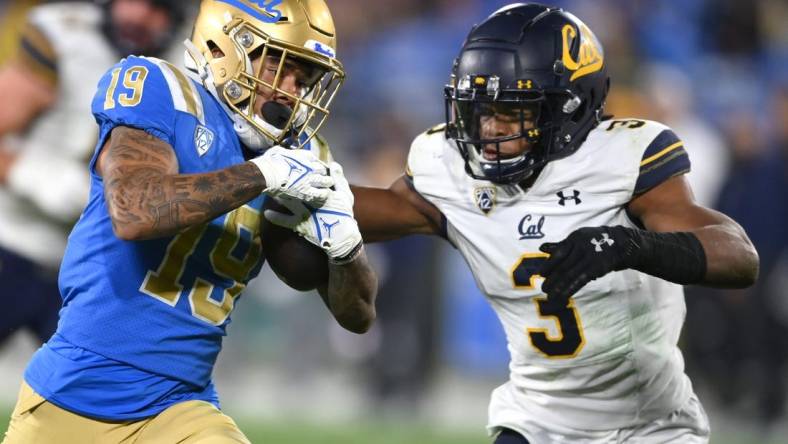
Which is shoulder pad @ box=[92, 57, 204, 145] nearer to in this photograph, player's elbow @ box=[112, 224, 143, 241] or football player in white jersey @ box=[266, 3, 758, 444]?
player's elbow @ box=[112, 224, 143, 241]

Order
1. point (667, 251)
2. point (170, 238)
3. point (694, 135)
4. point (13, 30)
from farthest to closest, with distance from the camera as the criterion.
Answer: point (694, 135) → point (13, 30) → point (170, 238) → point (667, 251)

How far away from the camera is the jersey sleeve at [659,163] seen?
312 cm

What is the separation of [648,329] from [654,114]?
5036mm

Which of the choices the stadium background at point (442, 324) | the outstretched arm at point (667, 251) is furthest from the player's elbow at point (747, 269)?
the stadium background at point (442, 324)

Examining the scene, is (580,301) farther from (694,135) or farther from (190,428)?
(694,135)

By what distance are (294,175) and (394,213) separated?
2.41 feet

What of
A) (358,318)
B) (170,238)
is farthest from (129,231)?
(358,318)

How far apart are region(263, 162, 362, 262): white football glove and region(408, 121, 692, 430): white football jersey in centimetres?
47

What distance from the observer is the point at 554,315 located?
3.18 m

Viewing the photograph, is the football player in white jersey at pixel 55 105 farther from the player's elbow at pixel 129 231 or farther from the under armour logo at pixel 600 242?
the under armour logo at pixel 600 242

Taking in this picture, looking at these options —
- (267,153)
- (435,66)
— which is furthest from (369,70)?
(267,153)

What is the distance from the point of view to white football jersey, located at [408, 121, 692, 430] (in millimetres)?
3174

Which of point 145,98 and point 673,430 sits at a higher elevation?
point 145,98

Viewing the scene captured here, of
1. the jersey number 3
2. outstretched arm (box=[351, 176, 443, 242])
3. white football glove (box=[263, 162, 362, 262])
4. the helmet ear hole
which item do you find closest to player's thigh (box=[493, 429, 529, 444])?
the jersey number 3
